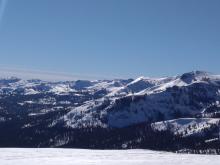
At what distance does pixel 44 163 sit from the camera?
228 feet

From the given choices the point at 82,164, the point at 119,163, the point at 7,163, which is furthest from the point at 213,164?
the point at 7,163

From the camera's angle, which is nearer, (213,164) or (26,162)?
(213,164)

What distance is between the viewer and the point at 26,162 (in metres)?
71.2

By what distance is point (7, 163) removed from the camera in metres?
69.4

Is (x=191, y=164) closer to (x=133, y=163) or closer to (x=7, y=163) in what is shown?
(x=133, y=163)

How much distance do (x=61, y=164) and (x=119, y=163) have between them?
366 inches

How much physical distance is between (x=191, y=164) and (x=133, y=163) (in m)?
9.20

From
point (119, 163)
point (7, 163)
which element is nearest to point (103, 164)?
point (119, 163)

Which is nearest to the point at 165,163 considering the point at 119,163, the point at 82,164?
the point at 119,163

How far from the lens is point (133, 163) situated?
69.9 metres

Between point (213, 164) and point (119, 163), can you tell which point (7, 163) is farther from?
point (213, 164)

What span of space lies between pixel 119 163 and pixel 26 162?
601 inches

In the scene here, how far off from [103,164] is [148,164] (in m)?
7.07

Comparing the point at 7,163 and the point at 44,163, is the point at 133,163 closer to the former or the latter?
the point at 44,163
